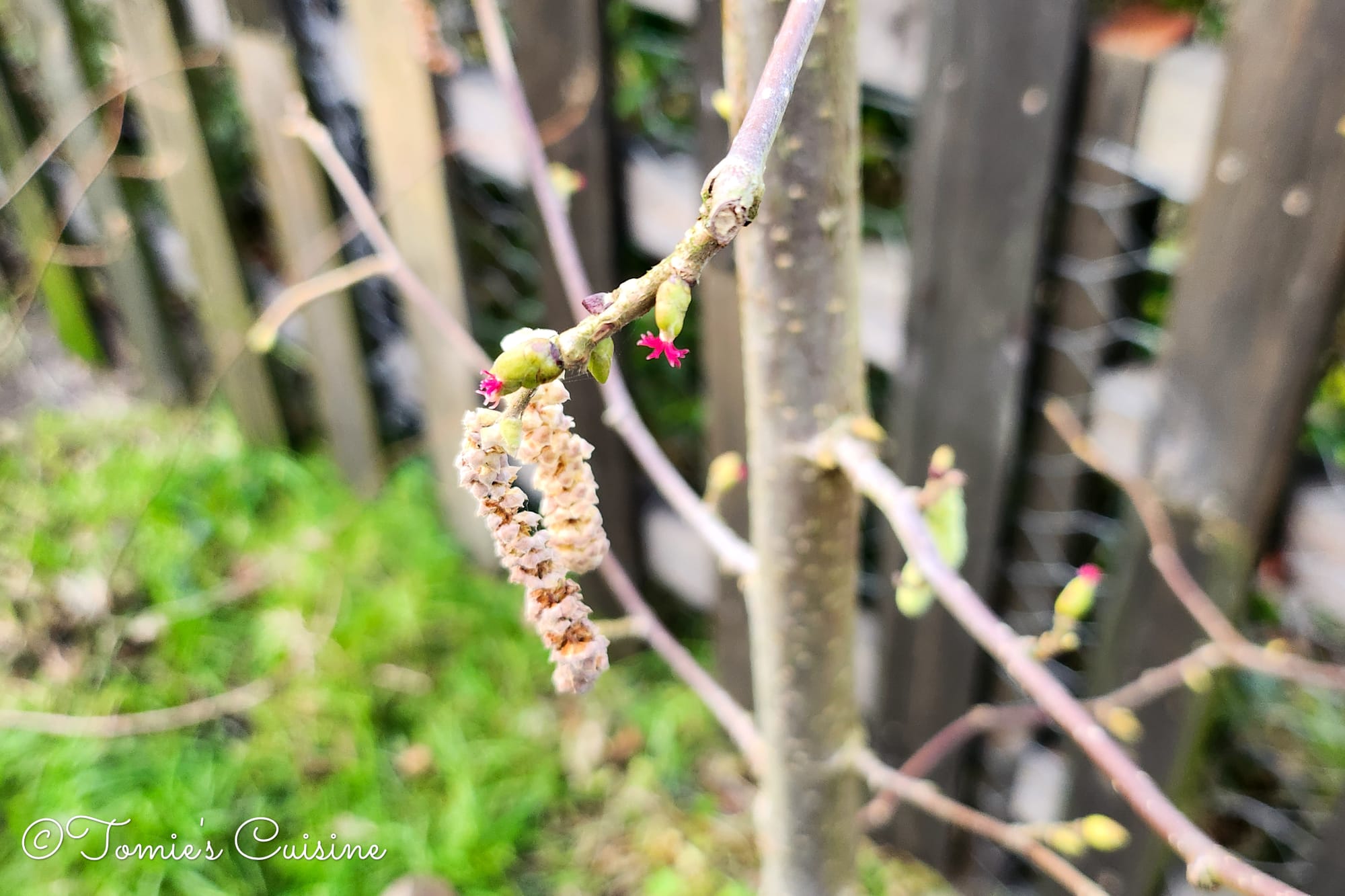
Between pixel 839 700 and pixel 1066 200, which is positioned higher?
pixel 1066 200

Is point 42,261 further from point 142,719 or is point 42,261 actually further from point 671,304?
point 671,304

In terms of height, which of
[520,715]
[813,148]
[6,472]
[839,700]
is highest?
[813,148]

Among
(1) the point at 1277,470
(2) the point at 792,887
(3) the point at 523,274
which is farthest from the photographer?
(3) the point at 523,274

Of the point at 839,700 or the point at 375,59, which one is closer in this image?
the point at 839,700

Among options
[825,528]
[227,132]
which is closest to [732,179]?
[825,528]

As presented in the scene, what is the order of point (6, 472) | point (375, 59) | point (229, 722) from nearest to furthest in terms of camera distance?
point (375, 59) < point (229, 722) < point (6, 472)

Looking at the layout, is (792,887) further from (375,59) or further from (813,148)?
(375,59)

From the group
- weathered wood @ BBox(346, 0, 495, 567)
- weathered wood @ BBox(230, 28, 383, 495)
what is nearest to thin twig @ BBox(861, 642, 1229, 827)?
weathered wood @ BBox(346, 0, 495, 567)

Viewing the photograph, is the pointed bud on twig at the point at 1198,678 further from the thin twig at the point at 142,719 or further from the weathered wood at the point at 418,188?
the thin twig at the point at 142,719
